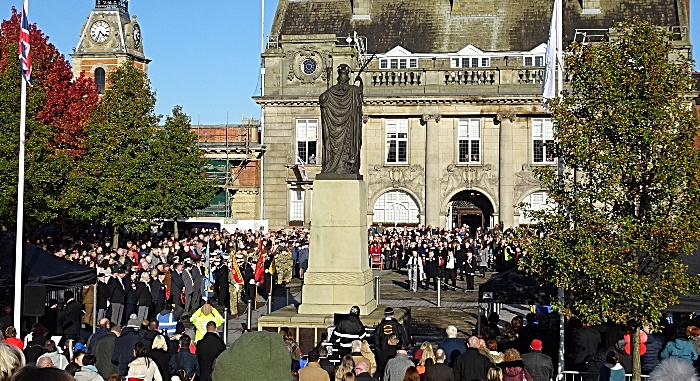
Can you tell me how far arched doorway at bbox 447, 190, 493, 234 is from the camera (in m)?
52.4

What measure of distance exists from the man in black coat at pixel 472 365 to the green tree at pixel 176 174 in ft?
103

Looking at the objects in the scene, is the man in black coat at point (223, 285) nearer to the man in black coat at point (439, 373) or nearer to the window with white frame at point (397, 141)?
the man in black coat at point (439, 373)

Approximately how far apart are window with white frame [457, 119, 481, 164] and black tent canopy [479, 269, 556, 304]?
32.3 metres

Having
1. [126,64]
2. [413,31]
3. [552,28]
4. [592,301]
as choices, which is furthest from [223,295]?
[413,31]

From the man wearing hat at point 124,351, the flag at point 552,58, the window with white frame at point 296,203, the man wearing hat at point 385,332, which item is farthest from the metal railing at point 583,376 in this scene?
the window with white frame at point 296,203

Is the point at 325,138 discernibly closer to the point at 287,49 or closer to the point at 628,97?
the point at 628,97

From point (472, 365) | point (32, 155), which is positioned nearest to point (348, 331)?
point (472, 365)

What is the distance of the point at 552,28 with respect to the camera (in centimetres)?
2088

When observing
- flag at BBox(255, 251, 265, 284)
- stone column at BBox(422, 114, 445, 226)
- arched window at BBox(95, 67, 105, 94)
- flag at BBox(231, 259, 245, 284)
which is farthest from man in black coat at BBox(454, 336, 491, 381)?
arched window at BBox(95, 67, 105, 94)

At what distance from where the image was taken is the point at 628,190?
14.8 m

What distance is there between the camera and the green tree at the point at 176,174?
4425cm

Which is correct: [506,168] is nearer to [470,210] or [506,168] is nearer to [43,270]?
[470,210]

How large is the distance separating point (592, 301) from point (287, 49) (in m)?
38.3

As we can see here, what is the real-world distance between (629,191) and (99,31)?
6256 centimetres
